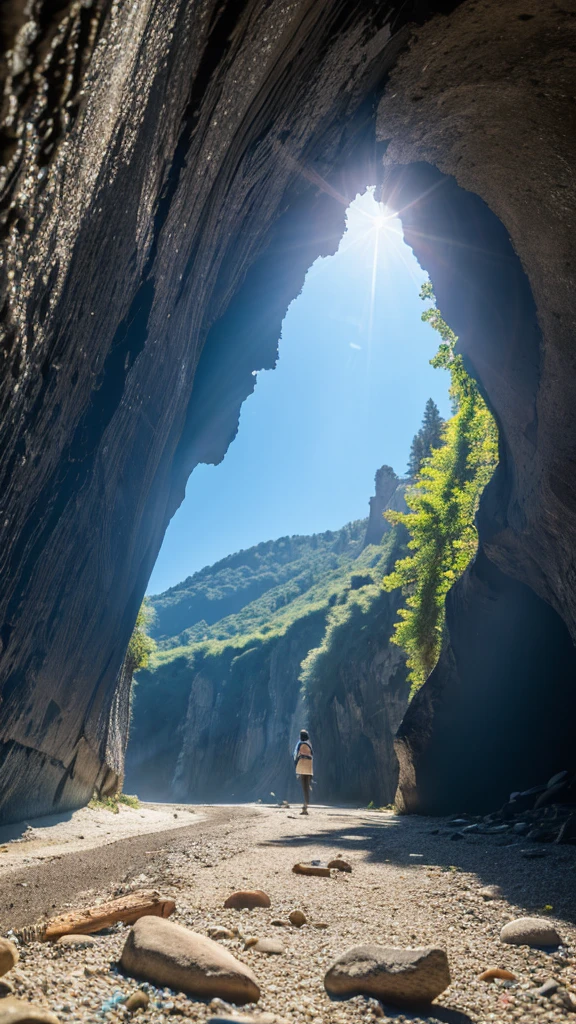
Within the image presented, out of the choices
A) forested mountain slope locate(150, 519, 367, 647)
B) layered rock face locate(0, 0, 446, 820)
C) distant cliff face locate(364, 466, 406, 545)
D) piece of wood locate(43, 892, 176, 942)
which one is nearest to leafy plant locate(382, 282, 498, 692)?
layered rock face locate(0, 0, 446, 820)

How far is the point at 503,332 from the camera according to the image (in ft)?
31.1

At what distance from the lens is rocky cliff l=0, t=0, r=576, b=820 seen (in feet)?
6.88

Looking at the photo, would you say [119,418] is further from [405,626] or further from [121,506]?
[405,626]

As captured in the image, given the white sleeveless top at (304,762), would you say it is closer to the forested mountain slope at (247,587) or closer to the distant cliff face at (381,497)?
the distant cliff face at (381,497)

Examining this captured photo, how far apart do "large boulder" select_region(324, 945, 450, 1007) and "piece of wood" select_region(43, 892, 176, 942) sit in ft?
2.93

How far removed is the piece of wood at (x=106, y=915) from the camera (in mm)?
2320

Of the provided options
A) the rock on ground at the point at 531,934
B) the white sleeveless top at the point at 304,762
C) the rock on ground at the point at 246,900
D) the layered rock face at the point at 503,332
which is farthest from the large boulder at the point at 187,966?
the white sleeveless top at the point at 304,762

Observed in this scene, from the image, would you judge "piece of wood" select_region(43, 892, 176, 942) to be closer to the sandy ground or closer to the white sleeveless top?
the sandy ground

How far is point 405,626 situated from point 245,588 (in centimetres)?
11419

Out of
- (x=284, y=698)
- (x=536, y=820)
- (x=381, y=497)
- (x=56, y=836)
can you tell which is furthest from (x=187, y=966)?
(x=381, y=497)

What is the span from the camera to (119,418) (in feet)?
19.0

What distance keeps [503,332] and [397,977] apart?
9.63 meters

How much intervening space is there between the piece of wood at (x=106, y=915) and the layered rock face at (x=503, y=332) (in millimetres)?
7055

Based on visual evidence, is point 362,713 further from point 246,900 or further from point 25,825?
point 246,900
